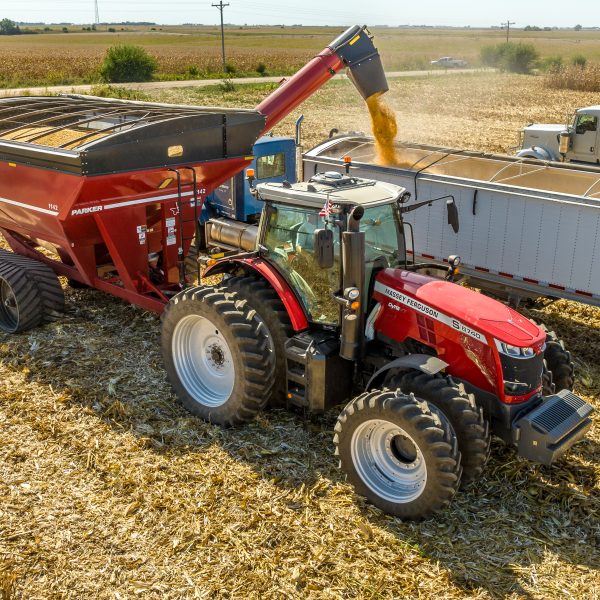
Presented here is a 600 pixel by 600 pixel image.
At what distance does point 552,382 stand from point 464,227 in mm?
3964

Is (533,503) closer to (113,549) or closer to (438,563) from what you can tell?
(438,563)

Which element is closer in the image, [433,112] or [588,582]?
[588,582]

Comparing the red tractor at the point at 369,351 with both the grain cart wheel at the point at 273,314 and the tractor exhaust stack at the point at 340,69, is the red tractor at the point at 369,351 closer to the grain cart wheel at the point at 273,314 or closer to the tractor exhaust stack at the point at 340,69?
the grain cart wheel at the point at 273,314

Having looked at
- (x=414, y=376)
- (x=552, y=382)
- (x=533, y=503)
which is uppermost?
(x=414, y=376)

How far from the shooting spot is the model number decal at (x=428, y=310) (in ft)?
19.4

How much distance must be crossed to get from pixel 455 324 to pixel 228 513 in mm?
2561

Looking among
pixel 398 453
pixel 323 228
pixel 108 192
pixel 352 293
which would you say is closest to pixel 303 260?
pixel 323 228

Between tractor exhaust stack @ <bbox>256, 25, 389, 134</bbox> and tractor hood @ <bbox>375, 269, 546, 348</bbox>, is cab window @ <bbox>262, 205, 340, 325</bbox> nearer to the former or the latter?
tractor hood @ <bbox>375, 269, 546, 348</bbox>

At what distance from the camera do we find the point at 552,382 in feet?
22.2

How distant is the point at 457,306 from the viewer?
6059 mm

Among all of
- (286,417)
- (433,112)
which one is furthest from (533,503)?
(433,112)

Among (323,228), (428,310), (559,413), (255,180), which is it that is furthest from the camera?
(255,180)

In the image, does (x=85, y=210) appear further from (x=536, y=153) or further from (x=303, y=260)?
(x=536, y=153)

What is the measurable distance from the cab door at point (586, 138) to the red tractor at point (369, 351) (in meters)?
11.5
